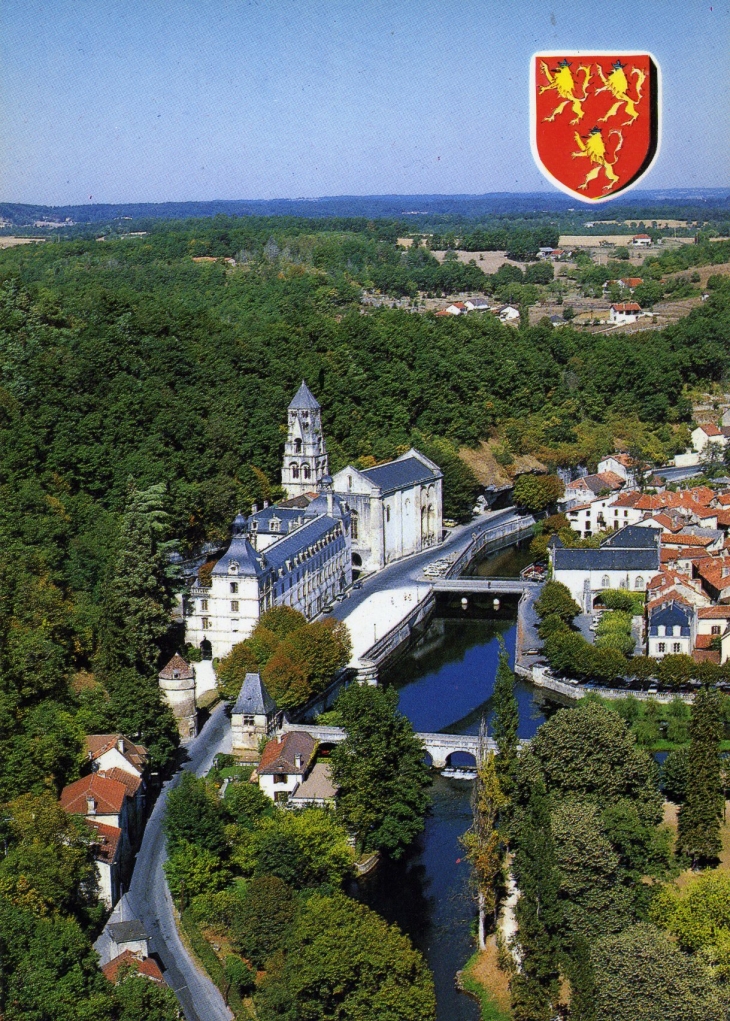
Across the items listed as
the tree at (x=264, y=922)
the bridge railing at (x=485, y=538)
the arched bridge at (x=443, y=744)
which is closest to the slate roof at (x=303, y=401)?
the bridge railing at (x=485, y=538)

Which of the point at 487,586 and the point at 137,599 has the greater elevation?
the point at 137,599

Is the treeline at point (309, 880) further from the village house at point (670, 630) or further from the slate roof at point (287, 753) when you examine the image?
the village house at point (670, 630)

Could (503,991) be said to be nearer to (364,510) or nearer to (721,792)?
(721,792)

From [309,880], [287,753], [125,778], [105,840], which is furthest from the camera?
[287,753]

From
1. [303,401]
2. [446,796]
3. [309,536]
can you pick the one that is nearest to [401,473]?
[303,401]

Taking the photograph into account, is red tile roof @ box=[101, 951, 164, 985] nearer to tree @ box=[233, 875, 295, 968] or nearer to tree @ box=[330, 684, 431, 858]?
tree @ box=[233, 875, 295, 968]

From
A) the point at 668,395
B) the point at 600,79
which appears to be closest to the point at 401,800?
the point at 600,79

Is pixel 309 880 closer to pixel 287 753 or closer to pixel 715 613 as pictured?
pixel 287 753
